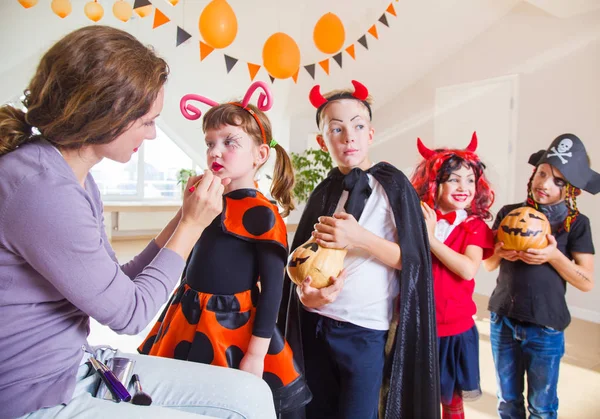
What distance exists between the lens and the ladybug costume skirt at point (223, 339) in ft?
4.17

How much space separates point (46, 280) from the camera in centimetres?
95

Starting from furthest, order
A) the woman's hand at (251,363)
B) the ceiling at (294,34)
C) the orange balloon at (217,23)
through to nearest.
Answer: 1. the ceiling at (294,34)
2. the orange balloon at (217,23)
3. the woman's hand at (251,363)

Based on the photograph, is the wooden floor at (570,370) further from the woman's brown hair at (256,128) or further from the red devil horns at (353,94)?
the red devil horns at (353,94)

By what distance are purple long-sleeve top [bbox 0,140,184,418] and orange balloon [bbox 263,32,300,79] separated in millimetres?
3147

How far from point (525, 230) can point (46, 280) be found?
1553mm

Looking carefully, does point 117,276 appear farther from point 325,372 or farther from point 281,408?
point 325,372

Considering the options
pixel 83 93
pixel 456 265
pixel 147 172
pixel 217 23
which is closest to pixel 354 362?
pixel 456 265

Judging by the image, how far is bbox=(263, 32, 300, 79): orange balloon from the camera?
3869 mm

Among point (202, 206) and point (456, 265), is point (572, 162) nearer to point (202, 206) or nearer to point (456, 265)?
point (456, 265)

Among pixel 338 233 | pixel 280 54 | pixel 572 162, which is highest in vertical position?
pixel 280 54

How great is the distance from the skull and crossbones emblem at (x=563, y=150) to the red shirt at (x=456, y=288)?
402mm

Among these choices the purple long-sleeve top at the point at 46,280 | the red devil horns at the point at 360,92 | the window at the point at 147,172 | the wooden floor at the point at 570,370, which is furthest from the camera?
the window at the point at 147,172

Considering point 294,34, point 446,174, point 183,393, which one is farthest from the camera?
point 294,34

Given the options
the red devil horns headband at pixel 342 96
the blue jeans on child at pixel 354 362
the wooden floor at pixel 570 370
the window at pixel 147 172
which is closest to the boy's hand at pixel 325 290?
the blue jeans on child at pixel 354 362
